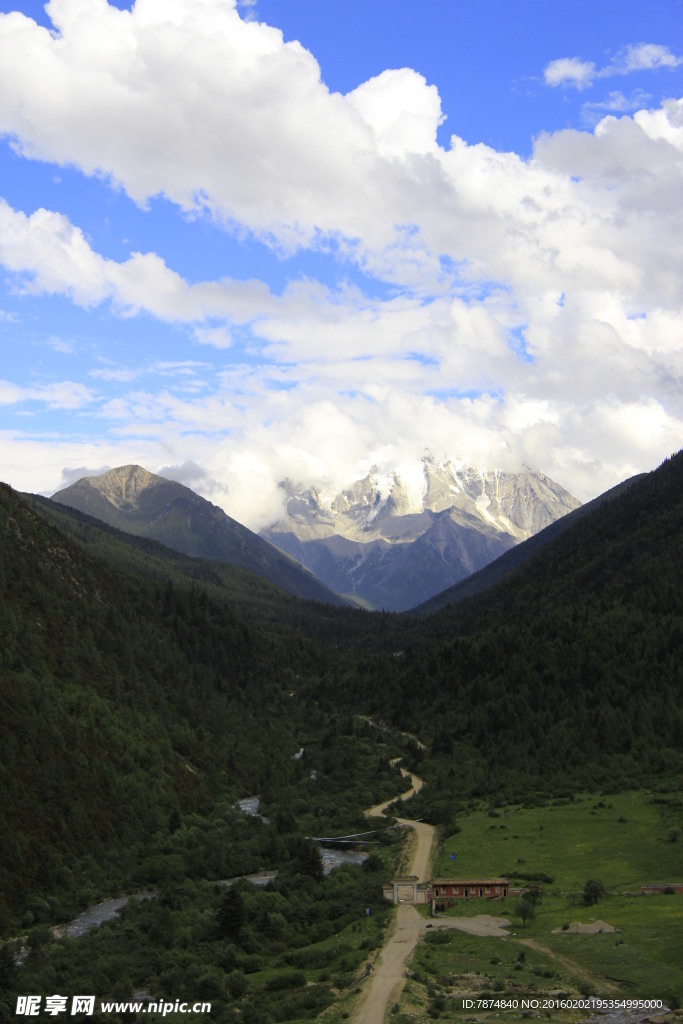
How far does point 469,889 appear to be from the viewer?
106812 mm

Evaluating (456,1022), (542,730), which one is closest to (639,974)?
(456,1022)

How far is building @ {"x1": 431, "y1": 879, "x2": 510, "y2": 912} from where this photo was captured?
10569 cm

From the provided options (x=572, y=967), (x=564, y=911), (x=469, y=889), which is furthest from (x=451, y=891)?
(x=572, y=967)

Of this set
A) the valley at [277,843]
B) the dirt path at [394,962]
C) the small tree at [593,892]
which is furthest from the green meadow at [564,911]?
the dirt path at [394,962]

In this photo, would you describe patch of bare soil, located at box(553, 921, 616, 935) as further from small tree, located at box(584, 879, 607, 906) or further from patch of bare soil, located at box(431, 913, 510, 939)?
small tree, located at box(584, 879, 607, 906)

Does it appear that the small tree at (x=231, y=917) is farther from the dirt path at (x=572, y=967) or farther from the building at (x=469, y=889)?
the dirt path at (x=572, y=967)

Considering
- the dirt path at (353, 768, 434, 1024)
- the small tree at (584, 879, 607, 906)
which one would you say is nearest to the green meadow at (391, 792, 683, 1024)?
the small tree at (584, 879, 607, 906)

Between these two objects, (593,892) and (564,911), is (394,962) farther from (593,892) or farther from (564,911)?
Answer: (593,892)

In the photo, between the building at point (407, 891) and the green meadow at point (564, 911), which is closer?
the green meadow at point (564, 911)

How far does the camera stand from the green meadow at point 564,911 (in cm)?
7150

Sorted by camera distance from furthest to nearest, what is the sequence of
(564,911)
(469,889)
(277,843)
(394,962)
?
(277,843) → (469,889) → (564,911) → (394,962)

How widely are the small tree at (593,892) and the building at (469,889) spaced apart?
9.39 metres

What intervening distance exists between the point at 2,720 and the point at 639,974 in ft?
305

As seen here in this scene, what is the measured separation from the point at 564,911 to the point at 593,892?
5.90 m
